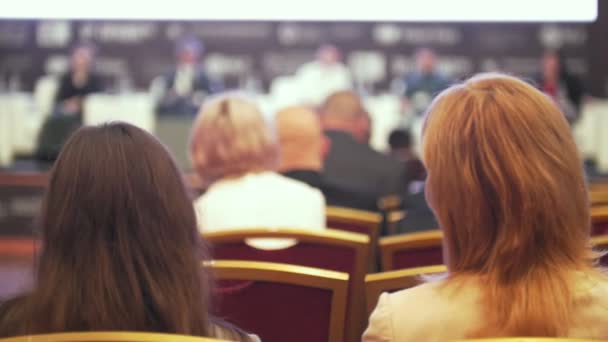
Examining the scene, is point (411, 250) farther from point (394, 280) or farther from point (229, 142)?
point (229, 142)

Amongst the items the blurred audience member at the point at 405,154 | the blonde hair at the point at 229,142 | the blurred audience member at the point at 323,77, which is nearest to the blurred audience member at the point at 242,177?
the blonde hair at the point at 229,142

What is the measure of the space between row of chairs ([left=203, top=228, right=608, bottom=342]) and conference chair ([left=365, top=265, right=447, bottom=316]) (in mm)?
108

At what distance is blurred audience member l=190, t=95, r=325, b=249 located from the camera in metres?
3.01

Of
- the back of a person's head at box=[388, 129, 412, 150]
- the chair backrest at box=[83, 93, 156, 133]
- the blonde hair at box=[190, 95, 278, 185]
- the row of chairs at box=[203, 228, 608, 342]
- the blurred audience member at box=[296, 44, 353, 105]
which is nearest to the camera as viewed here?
the row of chairs at box=[203, 228, 608, 342]

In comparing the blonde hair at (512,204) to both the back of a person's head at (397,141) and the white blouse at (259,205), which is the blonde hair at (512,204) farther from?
the back of a person's head at (397,141)

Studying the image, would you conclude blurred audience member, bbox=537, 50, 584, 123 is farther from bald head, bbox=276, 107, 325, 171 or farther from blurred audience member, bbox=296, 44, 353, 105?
bald head, bbox=276, 107, 325, 171

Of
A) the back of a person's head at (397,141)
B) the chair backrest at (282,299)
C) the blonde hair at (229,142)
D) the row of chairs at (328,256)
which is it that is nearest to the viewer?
the chair backrest at (282,299)

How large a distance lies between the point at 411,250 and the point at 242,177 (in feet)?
2.86

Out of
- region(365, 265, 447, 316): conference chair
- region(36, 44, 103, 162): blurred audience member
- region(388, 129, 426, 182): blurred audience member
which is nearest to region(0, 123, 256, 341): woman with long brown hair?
region(365, 265, 447, 316): conference chair

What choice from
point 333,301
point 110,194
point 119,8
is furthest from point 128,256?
point 119,8

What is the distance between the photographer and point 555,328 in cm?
156

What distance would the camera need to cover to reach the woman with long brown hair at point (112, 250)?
5.09 feet

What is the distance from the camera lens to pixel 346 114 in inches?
210

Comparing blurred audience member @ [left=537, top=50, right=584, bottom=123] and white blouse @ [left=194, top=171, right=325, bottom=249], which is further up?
blurred audience member @ [left=537, top=50, right=584, bottom=123]
